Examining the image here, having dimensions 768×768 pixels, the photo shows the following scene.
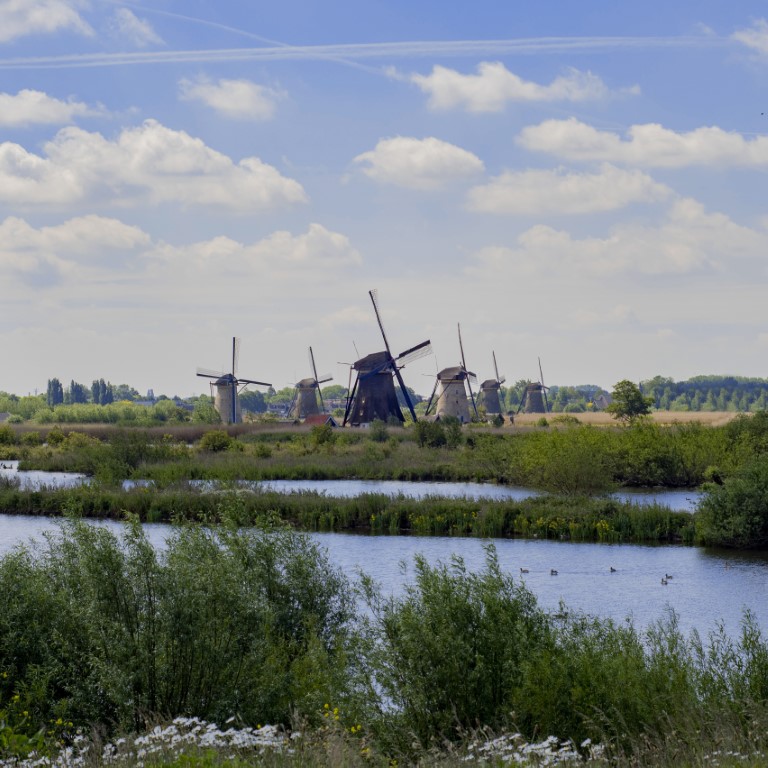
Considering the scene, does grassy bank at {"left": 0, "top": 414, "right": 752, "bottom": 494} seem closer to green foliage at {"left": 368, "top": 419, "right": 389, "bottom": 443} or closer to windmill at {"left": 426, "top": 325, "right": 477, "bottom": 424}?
green foliage at {"left": 368, "top": 419, "right": 389, "bottom": 443}

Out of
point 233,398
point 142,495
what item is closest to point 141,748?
point 142,495

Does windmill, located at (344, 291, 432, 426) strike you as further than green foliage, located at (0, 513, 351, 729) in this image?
Yes

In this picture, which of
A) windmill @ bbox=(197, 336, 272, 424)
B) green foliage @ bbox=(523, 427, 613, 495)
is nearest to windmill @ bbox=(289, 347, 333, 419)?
windmill @ bbox=(197, 336, 272, 424)

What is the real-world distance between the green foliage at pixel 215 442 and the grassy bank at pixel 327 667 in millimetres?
50932

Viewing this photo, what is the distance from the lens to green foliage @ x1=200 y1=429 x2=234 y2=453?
209ft

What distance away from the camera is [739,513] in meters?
28.4

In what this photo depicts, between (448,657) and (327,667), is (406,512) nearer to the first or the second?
(327,667)

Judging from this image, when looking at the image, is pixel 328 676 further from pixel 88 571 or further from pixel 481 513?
pixel 481 513

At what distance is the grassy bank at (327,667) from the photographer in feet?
35.7

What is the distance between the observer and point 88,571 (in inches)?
463

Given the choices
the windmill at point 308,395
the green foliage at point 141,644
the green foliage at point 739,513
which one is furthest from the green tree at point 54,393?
the green foliage at point 141,644

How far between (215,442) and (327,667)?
2067 inches

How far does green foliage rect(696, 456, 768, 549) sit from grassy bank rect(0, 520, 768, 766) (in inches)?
633

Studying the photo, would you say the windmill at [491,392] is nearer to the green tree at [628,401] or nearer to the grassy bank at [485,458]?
the green tree at [628,401]
